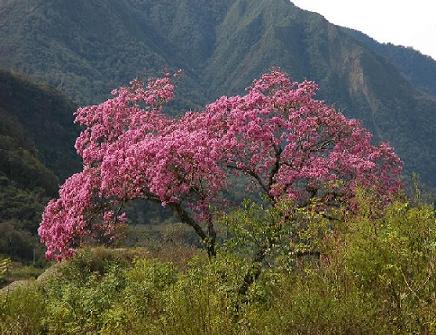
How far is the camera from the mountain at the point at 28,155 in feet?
249

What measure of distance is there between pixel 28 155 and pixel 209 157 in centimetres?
8672

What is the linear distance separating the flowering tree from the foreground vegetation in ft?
8.32

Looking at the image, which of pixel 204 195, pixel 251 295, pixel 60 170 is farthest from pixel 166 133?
pixel 60 170

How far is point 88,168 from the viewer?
1627 cm

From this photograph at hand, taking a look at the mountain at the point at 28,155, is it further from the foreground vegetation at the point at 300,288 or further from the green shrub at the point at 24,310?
the foreground vegetation at the point at 300,288

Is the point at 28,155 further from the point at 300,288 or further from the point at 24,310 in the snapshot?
the point at 300,288

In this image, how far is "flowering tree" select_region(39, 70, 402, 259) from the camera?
14594mm

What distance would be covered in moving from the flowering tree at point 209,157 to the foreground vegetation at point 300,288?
99.8 inches

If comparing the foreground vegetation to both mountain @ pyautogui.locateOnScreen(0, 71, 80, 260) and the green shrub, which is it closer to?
the green shrub

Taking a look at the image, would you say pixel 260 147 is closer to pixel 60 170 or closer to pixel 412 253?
pixel 412 253

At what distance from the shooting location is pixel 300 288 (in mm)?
9188

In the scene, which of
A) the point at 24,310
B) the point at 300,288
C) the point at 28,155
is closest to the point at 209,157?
the point at 24,310

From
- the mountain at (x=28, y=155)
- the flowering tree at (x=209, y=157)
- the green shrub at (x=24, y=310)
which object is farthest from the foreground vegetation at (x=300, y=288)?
the mountain at (x=28, y=155)

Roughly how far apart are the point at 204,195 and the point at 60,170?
104702 millimetres
